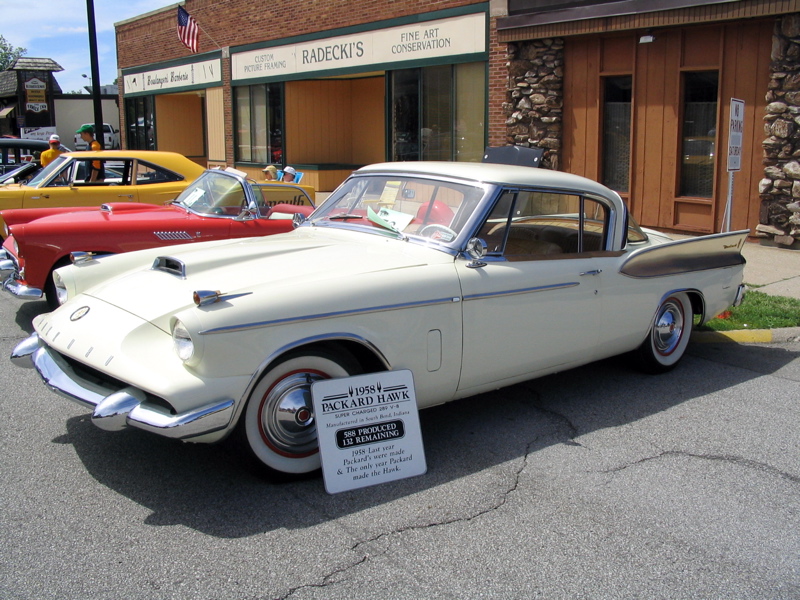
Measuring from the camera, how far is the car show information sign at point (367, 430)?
397cm

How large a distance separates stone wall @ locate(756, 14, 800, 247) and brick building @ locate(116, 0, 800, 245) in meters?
0.02

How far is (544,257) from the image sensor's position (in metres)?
5.02

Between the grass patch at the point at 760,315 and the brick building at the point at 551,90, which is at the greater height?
the brick building at the point at 551,90

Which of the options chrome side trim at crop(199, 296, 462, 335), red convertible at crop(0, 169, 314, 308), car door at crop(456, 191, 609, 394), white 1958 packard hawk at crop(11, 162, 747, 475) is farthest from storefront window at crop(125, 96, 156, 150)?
chrome side trim at crop(199, 296, 462, 335)

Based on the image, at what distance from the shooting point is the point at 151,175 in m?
10.5

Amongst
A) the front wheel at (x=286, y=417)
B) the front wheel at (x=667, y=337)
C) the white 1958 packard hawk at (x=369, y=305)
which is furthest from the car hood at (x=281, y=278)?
the front wheel at (x=667, y=337)

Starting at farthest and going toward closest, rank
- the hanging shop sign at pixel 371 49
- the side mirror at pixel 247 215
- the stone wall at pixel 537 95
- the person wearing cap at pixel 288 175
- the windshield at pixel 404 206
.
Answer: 1. the hanging shop sign at pixel 371 49
2. the stone wall at pixel 537 95
3. the person wearing cap at pixel 288 175
4. the side mirror at pixel 247 215
5. the windshield at pixel 404 206

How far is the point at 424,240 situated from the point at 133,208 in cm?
461

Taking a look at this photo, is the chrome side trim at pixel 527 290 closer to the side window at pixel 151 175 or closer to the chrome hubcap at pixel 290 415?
the chrome hubcap at pixel 290 415

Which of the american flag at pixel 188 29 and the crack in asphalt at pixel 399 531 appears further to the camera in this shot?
the american flag at pixel 188 29

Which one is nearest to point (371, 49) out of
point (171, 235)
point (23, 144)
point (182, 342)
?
point (23, 144)

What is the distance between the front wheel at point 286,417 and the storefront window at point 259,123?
17.4 metres

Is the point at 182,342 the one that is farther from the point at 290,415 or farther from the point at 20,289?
the point at 20,289

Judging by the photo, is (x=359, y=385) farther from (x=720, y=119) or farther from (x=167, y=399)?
(x=720, y=119)
